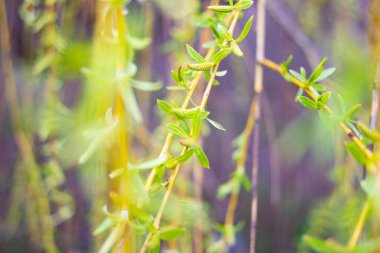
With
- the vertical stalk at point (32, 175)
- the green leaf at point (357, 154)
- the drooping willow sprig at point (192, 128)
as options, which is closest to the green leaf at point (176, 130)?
the drooping willow sprig at point (192, 128)

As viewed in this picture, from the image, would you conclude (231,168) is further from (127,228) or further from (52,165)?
(127,228)

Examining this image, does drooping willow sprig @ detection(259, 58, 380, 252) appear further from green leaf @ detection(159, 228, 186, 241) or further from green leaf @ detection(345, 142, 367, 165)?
green leaf @ detection(159, 228, 186, 241)

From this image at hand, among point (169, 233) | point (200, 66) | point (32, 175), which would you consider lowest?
point (32, 175)

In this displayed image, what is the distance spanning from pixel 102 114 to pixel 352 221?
0.33 metres

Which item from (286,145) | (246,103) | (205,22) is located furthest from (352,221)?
(246,103)

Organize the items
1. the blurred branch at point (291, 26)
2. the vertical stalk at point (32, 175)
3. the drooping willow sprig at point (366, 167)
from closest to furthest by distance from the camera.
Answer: the drooping willow sprig at point (366, 167)
the vertical stalk at point (32, 175)
the blurred branch at point (291, 26)

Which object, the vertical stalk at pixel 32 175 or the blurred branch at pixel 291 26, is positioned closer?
the vertical stalk at pixel 32 175

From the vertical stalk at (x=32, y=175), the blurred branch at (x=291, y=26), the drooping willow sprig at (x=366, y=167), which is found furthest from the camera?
the blurred branch at (x=291, y=26)

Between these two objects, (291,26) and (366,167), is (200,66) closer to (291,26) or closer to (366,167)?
(366,167)

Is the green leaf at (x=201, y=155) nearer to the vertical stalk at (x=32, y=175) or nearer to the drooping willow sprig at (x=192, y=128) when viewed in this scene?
the drooping willow sprig at (x=192, y=128)

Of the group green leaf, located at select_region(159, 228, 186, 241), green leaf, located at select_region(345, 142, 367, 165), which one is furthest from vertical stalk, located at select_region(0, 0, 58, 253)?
green leaf, located at select_region(345, 142, 367, 165)

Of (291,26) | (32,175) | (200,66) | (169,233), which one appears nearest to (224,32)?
(200,66)

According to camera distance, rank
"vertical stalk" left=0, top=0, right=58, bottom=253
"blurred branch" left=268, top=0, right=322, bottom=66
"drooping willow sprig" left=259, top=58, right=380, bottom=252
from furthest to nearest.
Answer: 1. "blurred branch" left=268, top=0, right=322, bottom=66
2. "vertical stalk" left=0, top=0, right=58, bottom=253
3. "drooping willow sprig" left=259, top=58, right=380, bottom=252

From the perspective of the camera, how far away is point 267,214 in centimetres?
151
